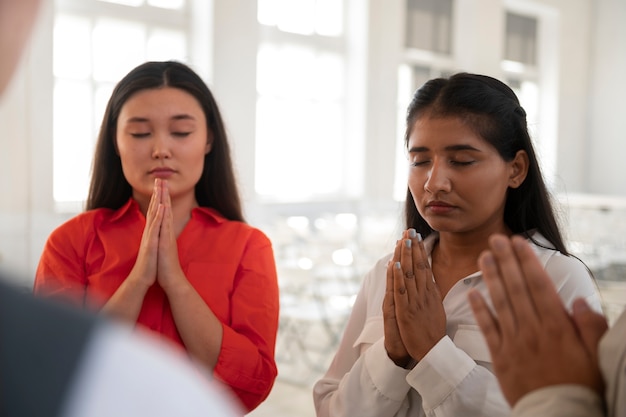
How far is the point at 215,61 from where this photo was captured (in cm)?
777

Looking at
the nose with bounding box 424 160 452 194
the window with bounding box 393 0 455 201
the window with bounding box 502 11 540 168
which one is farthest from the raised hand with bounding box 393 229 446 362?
the window with bounding box 502 11 540 168

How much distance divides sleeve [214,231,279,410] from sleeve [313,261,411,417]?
0.15m

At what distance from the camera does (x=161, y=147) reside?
1.75 m

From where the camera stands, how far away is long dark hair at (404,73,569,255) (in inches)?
63.3

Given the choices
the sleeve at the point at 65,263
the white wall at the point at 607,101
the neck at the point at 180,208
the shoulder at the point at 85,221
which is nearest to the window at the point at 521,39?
the white wall at the point at 607,101

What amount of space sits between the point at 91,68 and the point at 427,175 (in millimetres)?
5987

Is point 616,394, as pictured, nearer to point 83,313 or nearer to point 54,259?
point 83,313

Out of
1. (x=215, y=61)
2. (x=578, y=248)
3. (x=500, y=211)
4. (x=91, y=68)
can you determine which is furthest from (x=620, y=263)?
(x=500, y=211)

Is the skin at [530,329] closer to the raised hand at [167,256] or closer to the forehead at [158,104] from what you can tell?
the raised hand at [167,256]

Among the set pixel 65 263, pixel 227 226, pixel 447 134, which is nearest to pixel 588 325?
pixel 447 134

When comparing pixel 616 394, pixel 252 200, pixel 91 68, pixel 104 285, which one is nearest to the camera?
pixel 616 394

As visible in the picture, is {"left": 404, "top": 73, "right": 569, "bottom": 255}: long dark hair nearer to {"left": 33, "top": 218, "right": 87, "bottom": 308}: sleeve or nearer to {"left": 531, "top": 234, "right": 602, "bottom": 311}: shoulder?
{"left": 531, "top": 234, "right": 602, "bottom": 311}: shoulder

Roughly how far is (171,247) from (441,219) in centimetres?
62

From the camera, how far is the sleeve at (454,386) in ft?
4.50
